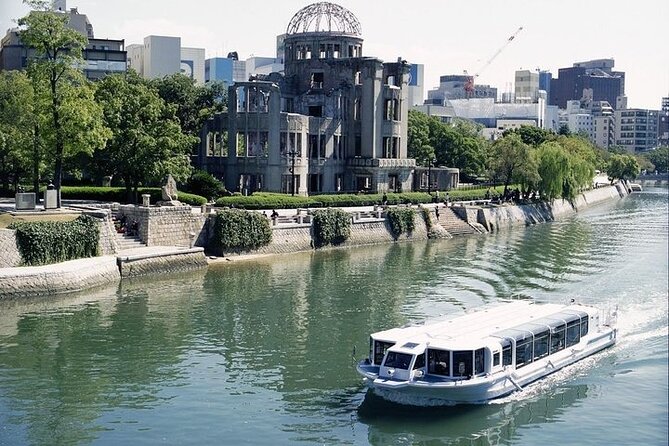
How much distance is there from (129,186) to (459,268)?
26043mm

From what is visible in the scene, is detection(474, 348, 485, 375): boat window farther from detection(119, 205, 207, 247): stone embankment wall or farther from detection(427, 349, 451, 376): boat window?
detection(119, 205, 207, 247): stone embankment wall

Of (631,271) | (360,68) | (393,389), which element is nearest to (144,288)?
(393,389)

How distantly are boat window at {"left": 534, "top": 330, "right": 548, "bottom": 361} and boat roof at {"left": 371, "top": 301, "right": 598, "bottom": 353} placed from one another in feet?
0.72

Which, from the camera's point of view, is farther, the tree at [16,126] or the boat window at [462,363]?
the tree at [16,126]

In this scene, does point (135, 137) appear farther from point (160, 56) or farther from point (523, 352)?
point (160, 56)

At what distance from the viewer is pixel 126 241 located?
A: 6062 cm

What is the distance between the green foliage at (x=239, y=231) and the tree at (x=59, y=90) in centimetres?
950

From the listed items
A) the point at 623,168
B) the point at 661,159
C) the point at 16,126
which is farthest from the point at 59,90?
the point at 661,159

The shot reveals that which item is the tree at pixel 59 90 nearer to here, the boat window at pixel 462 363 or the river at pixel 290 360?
the river at pixel 290 360

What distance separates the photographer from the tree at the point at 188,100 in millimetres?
99000

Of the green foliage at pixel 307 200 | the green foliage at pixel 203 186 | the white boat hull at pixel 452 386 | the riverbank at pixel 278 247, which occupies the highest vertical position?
the green foliage at pixel 203 186

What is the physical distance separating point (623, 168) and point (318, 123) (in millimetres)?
54961

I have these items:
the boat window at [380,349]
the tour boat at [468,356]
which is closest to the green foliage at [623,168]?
the tour boat at [468,356]

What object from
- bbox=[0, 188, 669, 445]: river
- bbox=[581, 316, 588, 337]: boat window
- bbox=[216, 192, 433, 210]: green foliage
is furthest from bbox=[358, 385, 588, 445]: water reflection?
bbox=[216, 192, 433, 210]: green foliage
